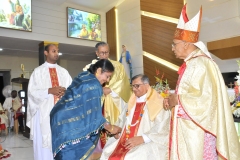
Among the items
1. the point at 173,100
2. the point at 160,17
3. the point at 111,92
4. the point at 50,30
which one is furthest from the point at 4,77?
the point at 173,100

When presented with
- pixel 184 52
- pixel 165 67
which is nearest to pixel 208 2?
pixel 165 67

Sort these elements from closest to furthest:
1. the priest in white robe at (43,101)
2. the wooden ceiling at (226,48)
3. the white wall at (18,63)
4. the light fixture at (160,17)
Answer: the priest in white robe at (43,101)
the wooden ceiling at (226,48)
the light fixture at (160,17)
the white wall at (18,63)

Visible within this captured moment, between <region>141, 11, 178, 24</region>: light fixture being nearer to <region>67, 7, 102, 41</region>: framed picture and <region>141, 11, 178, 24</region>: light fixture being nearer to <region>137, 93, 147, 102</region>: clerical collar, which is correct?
<region>67, 7, 102, 41</region>: framed picture

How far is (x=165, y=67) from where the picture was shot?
775 cm

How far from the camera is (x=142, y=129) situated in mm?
2502

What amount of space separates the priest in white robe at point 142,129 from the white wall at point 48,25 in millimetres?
6710

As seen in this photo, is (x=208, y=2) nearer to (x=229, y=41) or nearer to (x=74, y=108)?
(x=229, y=41)

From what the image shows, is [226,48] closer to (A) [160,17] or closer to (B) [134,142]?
(A) [160,17]

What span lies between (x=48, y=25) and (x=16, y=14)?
50.9 inches

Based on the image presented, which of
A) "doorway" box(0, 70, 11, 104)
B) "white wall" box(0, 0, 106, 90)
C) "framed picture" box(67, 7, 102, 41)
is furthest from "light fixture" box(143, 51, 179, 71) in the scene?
"doorway" box(0, 70, 11, 104)

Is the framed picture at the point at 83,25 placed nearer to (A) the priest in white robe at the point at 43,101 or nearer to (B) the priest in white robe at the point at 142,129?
(A) the priest in white robe at the point at 43,101

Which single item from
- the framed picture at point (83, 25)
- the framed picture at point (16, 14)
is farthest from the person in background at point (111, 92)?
the framed picture at point (83, 25)

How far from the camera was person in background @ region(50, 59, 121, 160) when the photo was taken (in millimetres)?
1847

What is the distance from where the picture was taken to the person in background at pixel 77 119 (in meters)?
1.85
